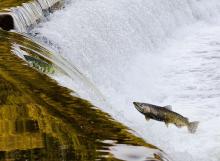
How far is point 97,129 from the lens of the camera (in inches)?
156

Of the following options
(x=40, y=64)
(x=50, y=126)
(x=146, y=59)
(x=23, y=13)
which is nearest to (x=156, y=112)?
(x=40, y=64)

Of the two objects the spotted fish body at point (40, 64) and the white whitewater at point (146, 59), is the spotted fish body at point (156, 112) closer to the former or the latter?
the white whitewater at point (146, 59)

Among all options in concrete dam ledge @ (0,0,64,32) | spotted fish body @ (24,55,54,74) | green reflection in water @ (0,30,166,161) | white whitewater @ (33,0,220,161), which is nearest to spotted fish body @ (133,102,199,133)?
white whitewater @ (33,0,220,161)

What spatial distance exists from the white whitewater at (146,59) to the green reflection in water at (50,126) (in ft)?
2.21

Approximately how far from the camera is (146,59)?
11562mm

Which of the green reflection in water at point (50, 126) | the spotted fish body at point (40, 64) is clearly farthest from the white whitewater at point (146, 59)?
the green reflection in water at point (50, 126)

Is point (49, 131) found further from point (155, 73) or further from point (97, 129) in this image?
point (155, 73)

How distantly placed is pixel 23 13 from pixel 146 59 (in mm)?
3278

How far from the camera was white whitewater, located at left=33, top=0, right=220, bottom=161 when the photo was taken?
23.4 feet

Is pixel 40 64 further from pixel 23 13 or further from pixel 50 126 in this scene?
pixel 23 13

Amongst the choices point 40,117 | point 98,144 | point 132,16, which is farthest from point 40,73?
point 132,16

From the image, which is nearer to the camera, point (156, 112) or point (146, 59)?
point (156, 112)

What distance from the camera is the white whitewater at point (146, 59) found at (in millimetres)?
7133

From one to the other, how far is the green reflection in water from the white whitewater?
675 mm
